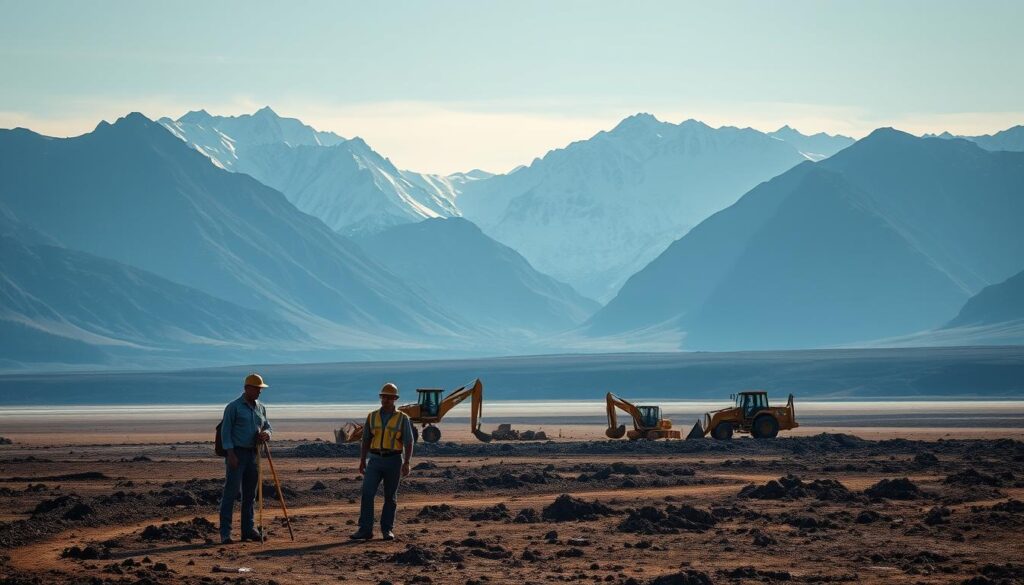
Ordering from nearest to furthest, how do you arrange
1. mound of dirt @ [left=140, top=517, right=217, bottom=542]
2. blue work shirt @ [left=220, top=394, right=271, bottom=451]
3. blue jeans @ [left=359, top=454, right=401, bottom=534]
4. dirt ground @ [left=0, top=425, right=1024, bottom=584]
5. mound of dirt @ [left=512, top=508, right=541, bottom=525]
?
dirt ground @ [left=0, top=425, right=1024, bottom=584] < blue work shirt @ [left=220, top=394, right=271, bottom=451] < blue jeans @ [left=359, top=454, right=401, bottom=534] < mound of dirt @ [left=140, top=517, right=217, bottom=542] < mound of dirt @ [left=512, top=508, right=541, bottom=525]

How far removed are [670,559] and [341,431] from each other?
38.6 meters

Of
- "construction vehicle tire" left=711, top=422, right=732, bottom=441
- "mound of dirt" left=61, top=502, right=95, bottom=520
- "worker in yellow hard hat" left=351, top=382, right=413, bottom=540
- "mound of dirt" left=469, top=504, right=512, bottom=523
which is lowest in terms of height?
"mound of dirt" left=469, top=504, right=512, bottom=523

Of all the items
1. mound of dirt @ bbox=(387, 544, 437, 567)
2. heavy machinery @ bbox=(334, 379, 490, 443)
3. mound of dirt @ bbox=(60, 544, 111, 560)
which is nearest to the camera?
mound of dirt @ bbox=(387, 544, 437, 567)

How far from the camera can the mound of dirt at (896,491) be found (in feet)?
103

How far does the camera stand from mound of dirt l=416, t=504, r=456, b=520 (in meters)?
28.2

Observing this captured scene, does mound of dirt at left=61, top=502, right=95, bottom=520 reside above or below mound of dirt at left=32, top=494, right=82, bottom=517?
below

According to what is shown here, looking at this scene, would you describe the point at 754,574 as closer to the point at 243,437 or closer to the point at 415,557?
the point at 415,557

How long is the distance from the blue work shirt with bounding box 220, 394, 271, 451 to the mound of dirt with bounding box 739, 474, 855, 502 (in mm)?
12223

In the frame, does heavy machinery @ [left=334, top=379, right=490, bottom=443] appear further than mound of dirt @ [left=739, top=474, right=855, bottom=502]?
Yes

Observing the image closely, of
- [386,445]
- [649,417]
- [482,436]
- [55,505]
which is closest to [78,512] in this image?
[55,505]

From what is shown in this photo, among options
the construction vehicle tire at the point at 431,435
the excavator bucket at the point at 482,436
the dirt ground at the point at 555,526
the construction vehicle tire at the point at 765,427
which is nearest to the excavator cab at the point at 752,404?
the construction vehicle tire at the point at 765,427

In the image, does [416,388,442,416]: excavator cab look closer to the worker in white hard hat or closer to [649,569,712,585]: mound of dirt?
the worker in white hard hat

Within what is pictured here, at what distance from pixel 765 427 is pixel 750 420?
63cm

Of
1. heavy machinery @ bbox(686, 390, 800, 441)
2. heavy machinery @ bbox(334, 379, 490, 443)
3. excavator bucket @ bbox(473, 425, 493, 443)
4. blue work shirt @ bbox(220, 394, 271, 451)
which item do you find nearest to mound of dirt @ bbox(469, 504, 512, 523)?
blue work shirt @ bbox(220, 394, 271, 451)
